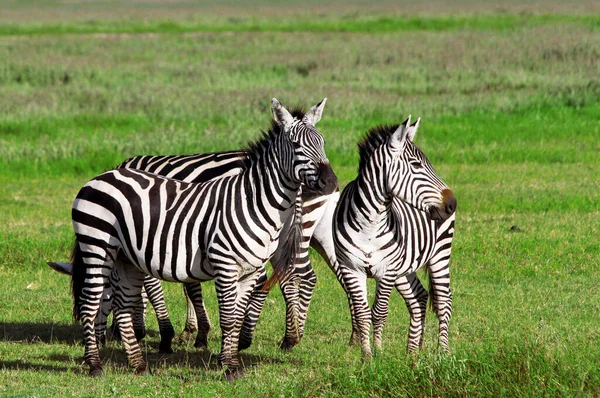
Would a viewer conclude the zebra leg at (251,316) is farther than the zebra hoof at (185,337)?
No

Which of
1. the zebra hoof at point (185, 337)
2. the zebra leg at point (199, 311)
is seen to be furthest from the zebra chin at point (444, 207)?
the zebra hoof at point (185, 337)

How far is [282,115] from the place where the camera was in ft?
23.2

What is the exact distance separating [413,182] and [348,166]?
11052 millimetres

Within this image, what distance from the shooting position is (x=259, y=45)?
42969 millimetres

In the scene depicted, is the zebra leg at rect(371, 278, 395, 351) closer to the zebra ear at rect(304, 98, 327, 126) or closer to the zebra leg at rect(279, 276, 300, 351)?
the zebra leg at rect(279, 276, 300, 351)

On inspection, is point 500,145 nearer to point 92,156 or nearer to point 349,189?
point 92,156

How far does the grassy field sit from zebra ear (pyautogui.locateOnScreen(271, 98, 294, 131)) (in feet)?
6.26

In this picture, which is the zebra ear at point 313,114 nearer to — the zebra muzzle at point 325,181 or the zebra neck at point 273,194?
the zebra neck at point 273,194

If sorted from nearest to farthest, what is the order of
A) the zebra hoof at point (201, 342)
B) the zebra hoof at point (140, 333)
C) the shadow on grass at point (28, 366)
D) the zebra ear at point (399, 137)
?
the zebra ear at point (399, 137)
the shadow on grass at point (28, 366)
the zebra hoof at point (201, 342)
the zebra hoof at point (140, 333)

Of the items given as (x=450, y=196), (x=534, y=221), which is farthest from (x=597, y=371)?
(x=534, y=221)

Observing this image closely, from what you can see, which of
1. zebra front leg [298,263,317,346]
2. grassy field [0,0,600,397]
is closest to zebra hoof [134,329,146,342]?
grassy field [0,0,600,397]

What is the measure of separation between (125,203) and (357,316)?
2.15m

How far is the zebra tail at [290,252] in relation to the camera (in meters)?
7.27

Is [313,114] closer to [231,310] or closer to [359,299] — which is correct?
[359,299]
